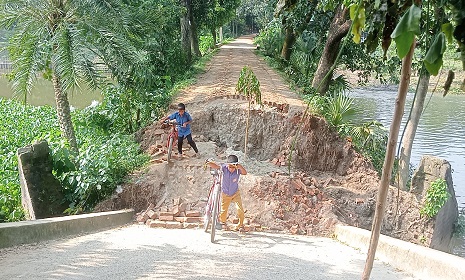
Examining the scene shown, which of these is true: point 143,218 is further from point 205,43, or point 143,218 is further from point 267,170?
point 205,43

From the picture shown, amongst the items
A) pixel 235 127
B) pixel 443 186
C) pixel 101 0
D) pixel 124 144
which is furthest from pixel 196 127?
pixel 443 186

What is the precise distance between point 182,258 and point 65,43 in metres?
5.03

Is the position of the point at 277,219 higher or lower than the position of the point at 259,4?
lower

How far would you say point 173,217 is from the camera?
26.8 feet

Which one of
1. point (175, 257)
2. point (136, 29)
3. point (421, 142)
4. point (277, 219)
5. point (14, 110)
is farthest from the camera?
point (421, 142)

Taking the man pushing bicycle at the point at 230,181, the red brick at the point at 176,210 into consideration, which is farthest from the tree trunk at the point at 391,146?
the red brick at the point at 176,210

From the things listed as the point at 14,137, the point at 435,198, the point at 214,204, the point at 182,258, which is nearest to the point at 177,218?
the point at 214,204

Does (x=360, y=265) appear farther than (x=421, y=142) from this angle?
No

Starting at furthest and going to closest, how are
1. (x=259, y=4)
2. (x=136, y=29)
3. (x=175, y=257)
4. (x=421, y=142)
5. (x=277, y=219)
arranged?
1. (x=259, y=4)
2. (x=421, y=142)
3. (x=136, y=29)
4. (x=277, y=219)
5. (x=175, y=257)

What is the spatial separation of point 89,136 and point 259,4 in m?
47.1

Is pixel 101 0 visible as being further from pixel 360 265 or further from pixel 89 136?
pixel 360 265

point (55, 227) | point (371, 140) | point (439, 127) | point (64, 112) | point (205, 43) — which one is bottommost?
point (439, 127)

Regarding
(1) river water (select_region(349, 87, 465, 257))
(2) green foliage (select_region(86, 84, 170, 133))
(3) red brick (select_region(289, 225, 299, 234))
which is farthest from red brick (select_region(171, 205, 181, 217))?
(1) river water (select_region(349, 87, 465, 257))

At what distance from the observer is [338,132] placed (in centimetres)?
1165
